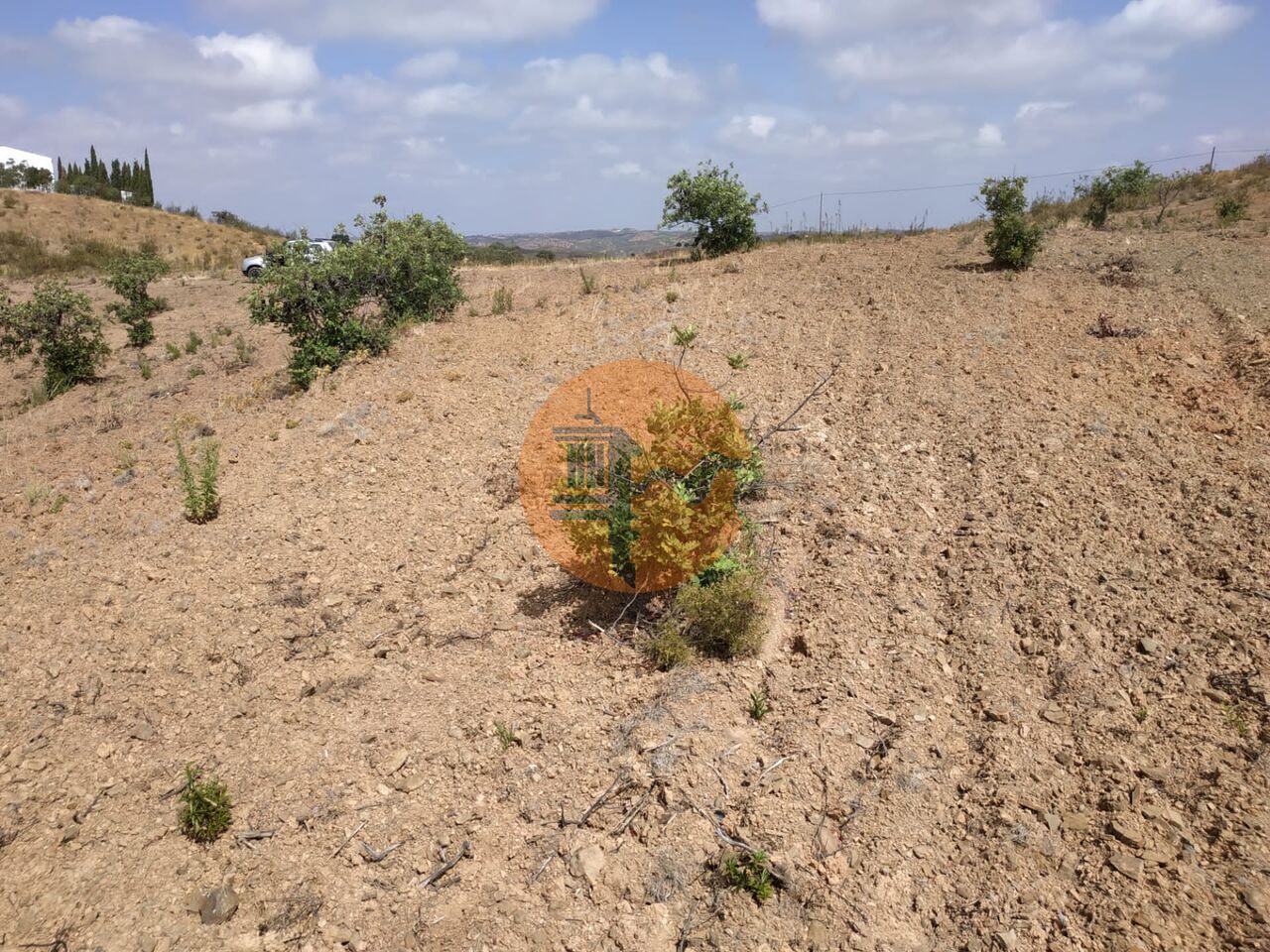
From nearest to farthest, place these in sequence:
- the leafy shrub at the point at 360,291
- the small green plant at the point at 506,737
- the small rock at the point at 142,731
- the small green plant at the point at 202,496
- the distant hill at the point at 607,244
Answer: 1. the small green plant at the point at 506,737
2. the small rock at the point at 142,731
3. the small green plant at the point at 202,496
4. the leafy shrub at the point at 360,291
5. the distant hill at the point at 607,244

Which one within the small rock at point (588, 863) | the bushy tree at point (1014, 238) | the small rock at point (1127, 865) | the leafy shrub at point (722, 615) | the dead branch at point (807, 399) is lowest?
the small rock at point (588, 863)

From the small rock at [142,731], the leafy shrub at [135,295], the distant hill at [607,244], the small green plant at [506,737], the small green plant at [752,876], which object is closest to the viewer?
the small green plant at [752,876]

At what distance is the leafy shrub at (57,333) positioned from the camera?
29.6ft

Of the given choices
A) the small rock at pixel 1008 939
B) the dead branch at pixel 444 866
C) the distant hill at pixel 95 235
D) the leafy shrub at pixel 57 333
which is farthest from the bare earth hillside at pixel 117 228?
the small rock at pixel 1008 939

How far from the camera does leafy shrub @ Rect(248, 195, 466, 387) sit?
768 cm

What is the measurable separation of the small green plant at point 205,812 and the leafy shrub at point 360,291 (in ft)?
18.2

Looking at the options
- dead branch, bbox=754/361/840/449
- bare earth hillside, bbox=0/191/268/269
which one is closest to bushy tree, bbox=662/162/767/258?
dead branch, bbox=754/361/840/449

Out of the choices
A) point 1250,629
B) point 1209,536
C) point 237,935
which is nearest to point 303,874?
point 237,935

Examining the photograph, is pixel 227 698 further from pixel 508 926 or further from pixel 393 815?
pixel 508 926

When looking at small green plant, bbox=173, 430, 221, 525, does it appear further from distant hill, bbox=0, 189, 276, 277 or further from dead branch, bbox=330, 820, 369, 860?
distant hill, bbox=0, 189, 276, 277

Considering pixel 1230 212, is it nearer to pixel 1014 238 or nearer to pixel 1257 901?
pixel 1014 238

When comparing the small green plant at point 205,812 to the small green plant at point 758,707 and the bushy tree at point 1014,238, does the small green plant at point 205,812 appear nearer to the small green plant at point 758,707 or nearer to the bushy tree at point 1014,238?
the small green plant at point 758,707

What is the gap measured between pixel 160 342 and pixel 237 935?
38.6 feet

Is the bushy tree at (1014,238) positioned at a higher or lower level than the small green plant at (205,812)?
higher
